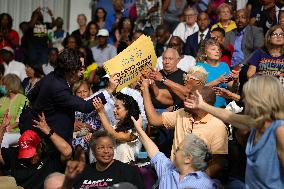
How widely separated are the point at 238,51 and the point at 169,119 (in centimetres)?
375

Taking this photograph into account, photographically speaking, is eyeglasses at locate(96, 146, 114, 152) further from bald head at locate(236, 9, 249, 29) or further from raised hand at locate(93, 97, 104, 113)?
bald head at locate(236, 9, 249, 29)

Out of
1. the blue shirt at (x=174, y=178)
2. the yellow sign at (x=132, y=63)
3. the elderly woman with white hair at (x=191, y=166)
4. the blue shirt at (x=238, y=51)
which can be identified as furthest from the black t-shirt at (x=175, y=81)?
the elderly woman with white hair at (x=191, y=166)

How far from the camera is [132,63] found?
688 cm

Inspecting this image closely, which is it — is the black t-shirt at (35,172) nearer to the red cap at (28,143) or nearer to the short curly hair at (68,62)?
the red cap at (28,143)

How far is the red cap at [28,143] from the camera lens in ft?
21.3

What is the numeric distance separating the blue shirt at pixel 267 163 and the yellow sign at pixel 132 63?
2.45 m

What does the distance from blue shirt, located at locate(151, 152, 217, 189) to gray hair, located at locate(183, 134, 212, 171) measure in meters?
0.06

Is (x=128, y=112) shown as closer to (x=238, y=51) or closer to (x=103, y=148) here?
(x=103, y=148)

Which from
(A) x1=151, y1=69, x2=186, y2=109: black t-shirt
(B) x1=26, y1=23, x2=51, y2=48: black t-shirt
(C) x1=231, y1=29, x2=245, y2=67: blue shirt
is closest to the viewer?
(A) x1=151, y1=69, x2=186, y2=109: black t-shirt

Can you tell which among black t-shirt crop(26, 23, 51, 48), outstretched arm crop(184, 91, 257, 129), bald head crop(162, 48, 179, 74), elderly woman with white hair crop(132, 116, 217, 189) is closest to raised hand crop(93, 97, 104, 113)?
elderly woman with white hair crop(132, 116, 217, 189)

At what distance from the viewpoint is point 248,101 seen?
14.8ft

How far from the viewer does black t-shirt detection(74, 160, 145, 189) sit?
6090 millimetres

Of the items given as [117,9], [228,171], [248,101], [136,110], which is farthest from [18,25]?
[248,101]

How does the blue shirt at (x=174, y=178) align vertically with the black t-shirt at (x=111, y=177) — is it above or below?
above
